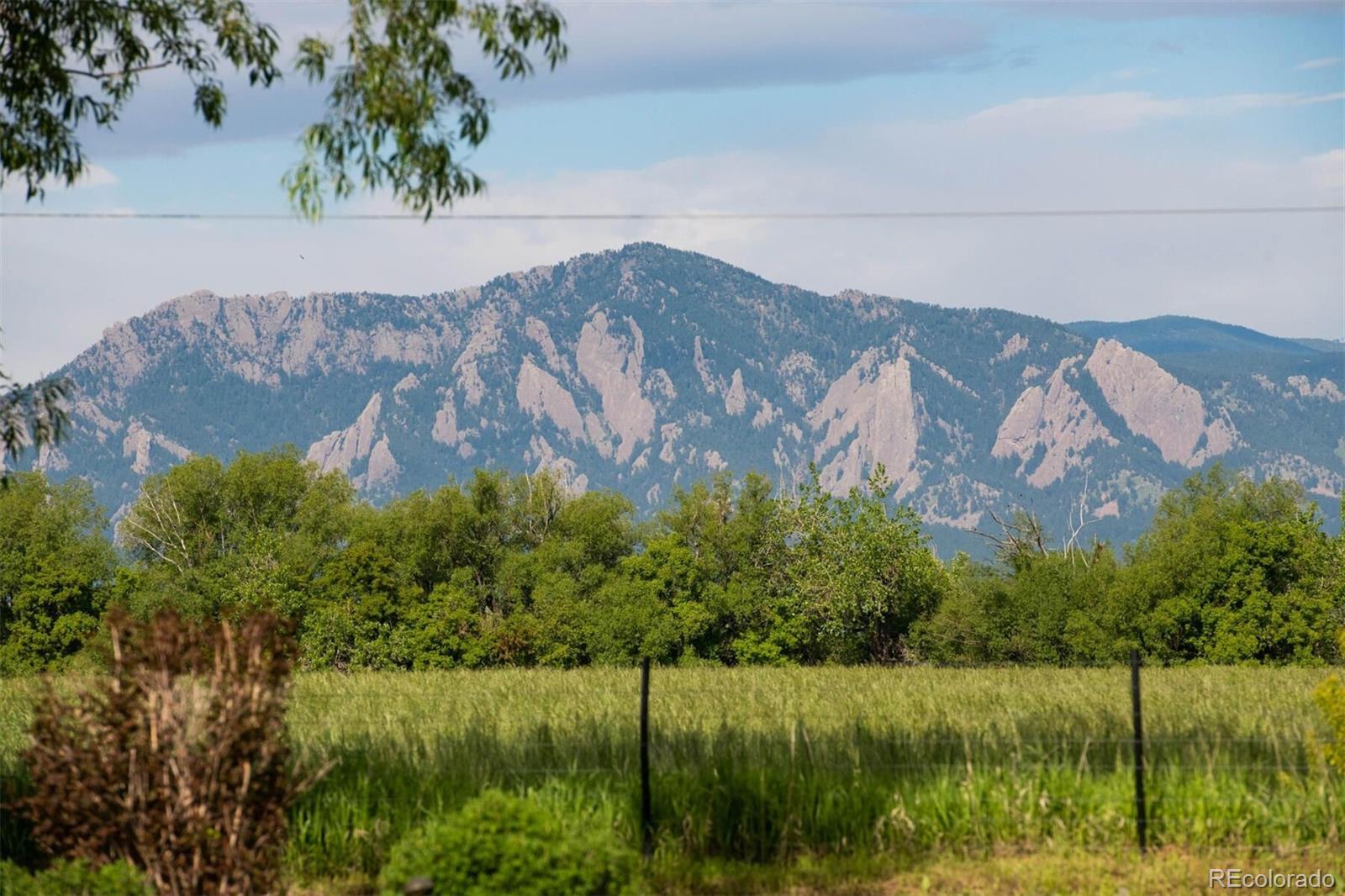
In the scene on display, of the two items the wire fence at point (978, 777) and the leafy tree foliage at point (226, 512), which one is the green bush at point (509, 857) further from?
the leafy tree foliage at point (226, 512)

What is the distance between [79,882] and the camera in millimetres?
8023

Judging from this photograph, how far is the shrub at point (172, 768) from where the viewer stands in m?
8.46

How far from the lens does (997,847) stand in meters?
11.4

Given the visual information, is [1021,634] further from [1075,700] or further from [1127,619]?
[1075,700]

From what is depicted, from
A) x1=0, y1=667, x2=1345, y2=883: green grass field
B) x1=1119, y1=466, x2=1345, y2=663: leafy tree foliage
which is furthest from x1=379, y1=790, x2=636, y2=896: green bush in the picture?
x1=1119, y1=466, x2=1345, y2=663: leafy tree foliage

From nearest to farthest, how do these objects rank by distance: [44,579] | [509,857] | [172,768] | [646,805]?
1. [509,857]
2. [172,768]
3. [646,805]
4. [44,579]

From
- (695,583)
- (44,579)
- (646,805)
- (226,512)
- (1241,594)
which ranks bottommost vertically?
(646,805)

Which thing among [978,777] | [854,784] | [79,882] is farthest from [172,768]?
[978,777]

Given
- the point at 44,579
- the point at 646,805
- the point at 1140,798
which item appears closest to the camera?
the point at 1140,798

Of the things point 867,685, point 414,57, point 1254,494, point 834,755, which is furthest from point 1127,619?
point 414,57

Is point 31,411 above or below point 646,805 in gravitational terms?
above

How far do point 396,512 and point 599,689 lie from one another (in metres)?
42.1

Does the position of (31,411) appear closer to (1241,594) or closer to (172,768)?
(172,768)

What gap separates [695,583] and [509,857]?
50.5 metres
